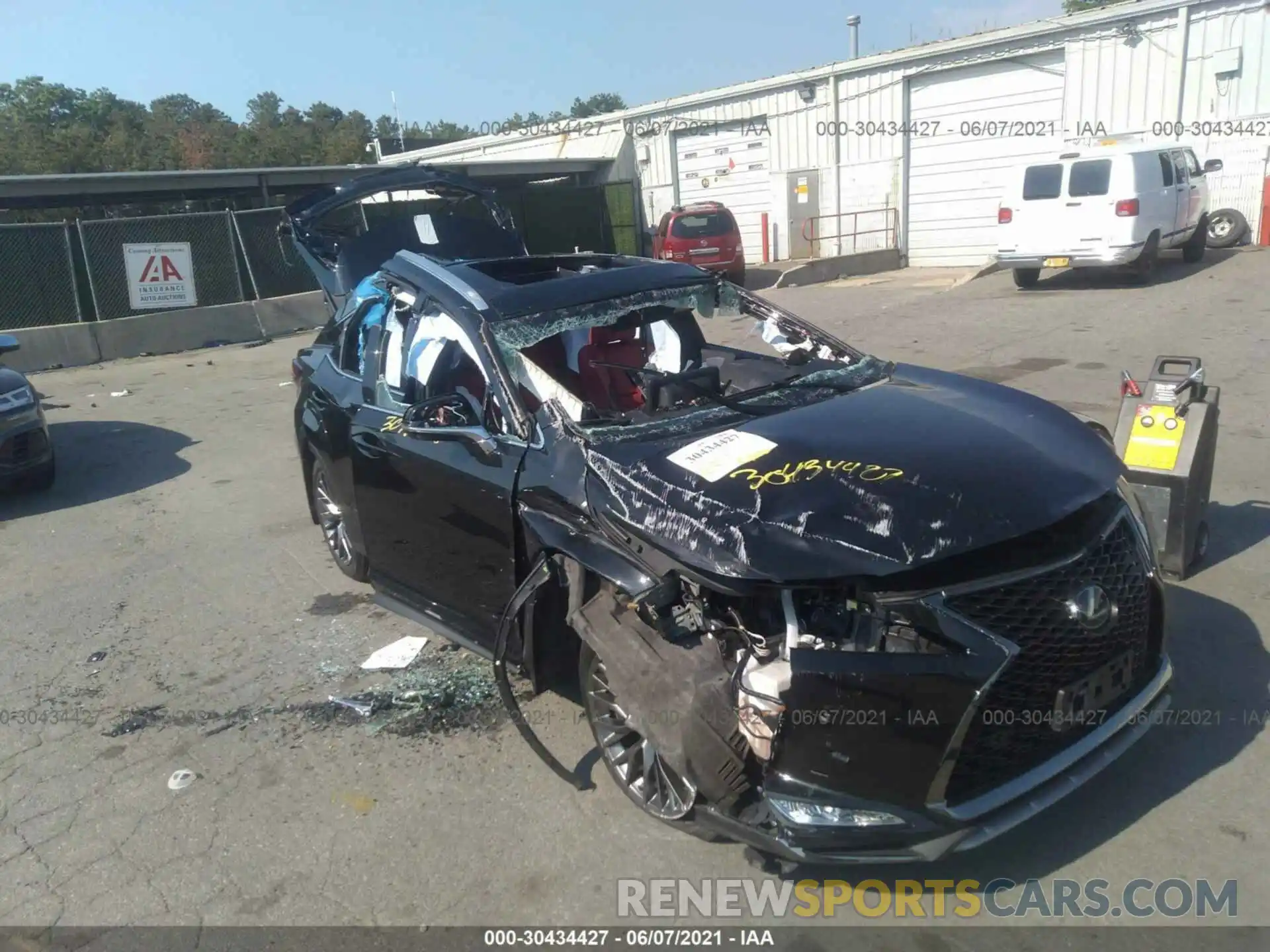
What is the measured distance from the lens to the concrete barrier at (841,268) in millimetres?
20266

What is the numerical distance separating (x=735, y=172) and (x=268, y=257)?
45.5 feet

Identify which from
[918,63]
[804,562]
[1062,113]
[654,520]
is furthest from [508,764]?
[918,63]

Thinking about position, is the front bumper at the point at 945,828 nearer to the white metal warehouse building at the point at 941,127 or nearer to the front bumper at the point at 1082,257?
the front bumper at the point at 1082,257

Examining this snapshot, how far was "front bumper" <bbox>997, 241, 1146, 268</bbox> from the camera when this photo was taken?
573 inches

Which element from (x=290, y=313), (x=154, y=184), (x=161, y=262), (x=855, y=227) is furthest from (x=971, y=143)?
(x=154, y=184)

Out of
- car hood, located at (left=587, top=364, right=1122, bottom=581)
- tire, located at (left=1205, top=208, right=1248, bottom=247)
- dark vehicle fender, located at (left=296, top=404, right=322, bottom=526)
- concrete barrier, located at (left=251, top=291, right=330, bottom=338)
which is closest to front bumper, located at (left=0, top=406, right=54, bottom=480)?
dark vehicle fender, located at (left=296, top=404, right=322, bottom=526)

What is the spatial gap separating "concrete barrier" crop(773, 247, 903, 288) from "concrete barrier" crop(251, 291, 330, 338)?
8993mm

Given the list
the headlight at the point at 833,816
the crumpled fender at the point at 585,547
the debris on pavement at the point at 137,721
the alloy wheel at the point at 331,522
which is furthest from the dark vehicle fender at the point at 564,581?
the alloy wheel at the point at 331,522

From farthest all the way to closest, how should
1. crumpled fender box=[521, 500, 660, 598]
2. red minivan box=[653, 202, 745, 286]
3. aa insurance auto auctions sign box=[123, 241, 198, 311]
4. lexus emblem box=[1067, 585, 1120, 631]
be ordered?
Result: red minivan box=[653, 202, 745, 286], aa insurance auto auctions sign box=[123, 241, 198, 311], crumpled fender box=[521, 500, 660, 598], lexus emblem box=[1067, 585, 1120, 631]

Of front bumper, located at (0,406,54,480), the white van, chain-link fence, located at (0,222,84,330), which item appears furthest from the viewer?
chain-link fence, located at (0,222,84,330)

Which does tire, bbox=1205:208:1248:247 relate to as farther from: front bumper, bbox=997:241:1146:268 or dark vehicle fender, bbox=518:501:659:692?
dark vehicle fender, bbox=518:501:659:692

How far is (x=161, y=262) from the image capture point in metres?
17.0

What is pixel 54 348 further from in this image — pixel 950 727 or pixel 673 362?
pixel 950 727

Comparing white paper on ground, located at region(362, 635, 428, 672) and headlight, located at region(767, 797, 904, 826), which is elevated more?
headlight, located at region(767, 797, 904, 826)
